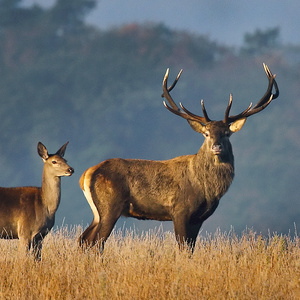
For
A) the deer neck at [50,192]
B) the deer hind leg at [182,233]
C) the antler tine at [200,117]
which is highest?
the antler tine at [200,117]

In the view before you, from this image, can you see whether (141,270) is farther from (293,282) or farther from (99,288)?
(293,282)

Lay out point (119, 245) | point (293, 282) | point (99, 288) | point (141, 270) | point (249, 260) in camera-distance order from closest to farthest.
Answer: point (99, 288) < point (293, 282) < point (141, 270) < point (249, 260) < point (119, 245)

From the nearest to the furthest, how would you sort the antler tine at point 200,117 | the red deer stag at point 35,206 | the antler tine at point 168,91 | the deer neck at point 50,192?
the red deer stag at point 35,206
the deer neck at point 50,192
the antler tine at point 200,117
the antler tine at point 168,91

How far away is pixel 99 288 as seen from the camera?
23.7 feet

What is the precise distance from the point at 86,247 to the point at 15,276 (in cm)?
238

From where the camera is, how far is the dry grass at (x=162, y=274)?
7397 mm

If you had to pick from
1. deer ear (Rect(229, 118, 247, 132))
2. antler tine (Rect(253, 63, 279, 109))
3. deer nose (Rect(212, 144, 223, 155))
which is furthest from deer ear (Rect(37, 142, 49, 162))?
antler tine (Rect(253, 63, 279, 109))

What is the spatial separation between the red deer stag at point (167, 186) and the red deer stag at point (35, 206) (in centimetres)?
75

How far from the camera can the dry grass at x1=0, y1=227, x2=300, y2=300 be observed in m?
7.40

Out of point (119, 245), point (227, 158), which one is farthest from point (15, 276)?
point (227, 158)

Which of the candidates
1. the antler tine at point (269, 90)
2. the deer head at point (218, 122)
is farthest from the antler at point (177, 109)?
the antler tine at point (269, 90)

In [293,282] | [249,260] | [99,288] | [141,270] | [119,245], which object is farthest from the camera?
[119,245]

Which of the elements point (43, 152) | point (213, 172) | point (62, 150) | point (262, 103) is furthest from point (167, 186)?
point (262, 103)

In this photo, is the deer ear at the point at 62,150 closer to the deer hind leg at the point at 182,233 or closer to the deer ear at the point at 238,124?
the deer hind leg at the point at 182,233
